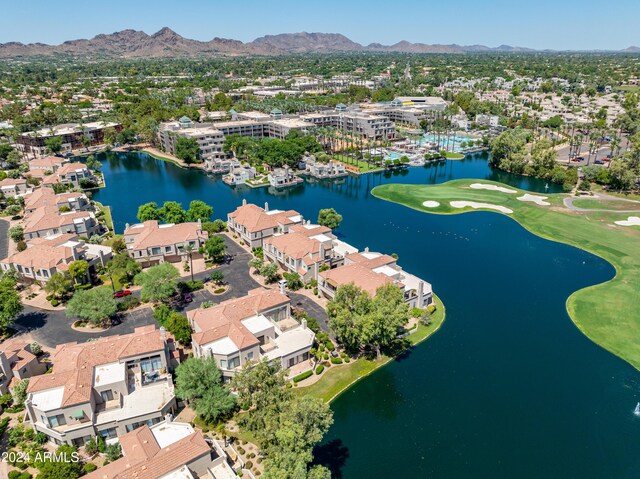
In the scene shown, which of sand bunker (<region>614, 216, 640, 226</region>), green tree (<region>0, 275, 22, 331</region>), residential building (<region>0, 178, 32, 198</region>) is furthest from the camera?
residential building (<region>0, 178, 32, 198</region>)

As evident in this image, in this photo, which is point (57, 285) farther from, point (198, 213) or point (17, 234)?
point (198, 213)

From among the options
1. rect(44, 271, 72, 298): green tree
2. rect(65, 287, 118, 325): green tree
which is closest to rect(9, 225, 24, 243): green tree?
rect(44, 271, 72, 298): green tree

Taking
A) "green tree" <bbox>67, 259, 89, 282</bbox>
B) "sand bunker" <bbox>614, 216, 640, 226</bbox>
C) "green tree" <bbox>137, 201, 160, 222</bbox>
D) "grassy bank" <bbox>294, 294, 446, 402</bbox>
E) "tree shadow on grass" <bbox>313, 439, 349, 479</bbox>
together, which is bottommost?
"tree shadow on grass" <bbox>313, 439, 349, 479</bbox>

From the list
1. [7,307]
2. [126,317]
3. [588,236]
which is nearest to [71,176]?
[7,307]

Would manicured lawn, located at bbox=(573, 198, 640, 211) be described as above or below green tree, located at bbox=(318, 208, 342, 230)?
below

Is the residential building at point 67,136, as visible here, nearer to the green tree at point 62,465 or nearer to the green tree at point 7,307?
the green tree at point 7,307

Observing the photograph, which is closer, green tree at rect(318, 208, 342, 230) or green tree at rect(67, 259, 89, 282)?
green tree at rect(67, 259, 89, 282)

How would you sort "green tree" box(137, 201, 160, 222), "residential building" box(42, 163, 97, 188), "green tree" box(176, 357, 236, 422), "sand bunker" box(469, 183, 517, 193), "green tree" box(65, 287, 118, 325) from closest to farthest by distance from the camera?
"green tree" box(176, 357, 236, 422), "green tree" box(65, 287, 118, 325), "green tree" box(137, 201, 160, 222), "residential building" box(42, 163, 97, 188), "sand bunker" box(469, 183, 517, 193)

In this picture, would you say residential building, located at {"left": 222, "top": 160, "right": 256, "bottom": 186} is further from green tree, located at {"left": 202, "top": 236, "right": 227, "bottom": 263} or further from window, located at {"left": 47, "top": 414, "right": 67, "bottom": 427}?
window, located at {"left": 47, "top": 414, "right": 67, "bottom": 427}
